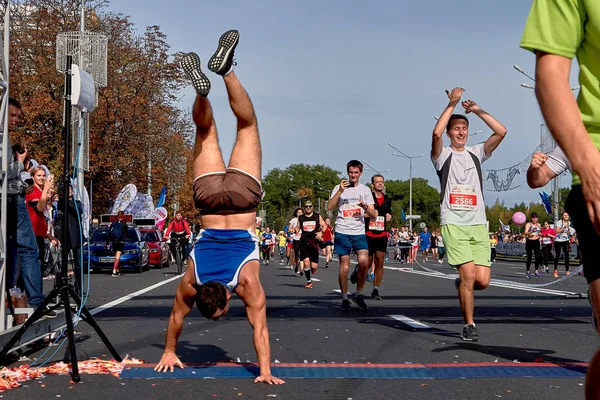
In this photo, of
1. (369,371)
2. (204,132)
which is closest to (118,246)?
(204,132)

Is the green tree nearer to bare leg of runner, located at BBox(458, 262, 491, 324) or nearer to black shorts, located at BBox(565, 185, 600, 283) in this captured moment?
bare leg of runner, located at BBox(458, 262, 491, 324)

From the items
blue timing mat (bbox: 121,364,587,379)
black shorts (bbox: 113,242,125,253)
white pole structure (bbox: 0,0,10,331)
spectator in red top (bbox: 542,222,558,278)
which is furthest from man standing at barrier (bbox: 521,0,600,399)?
spectator in red top (bbox: 542,222,558,278)

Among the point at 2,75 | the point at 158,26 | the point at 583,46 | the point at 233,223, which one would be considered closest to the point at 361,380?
the point at 233,223

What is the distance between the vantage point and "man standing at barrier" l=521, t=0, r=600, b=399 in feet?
8.96

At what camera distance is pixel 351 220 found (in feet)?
41.0

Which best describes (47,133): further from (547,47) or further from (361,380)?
(547,47)

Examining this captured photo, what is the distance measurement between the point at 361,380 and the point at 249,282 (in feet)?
3.40

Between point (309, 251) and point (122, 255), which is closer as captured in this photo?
point (309, 251)

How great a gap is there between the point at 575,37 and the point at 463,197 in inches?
238

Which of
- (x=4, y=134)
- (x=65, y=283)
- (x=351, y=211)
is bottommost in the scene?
(x=65, y=283)

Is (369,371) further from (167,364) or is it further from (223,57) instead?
(223,57)

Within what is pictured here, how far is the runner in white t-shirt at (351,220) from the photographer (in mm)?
12164

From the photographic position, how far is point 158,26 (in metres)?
43.2

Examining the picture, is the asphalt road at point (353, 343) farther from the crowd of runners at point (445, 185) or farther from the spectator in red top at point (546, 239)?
the spectator in red top at point (546, 239)
